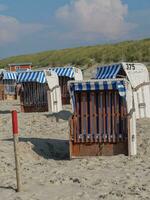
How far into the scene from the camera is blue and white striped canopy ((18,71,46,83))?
20.7 metres

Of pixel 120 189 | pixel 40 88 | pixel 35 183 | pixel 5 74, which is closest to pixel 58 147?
pixel 35 183

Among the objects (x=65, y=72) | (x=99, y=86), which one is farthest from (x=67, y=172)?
(x=65, y=72)

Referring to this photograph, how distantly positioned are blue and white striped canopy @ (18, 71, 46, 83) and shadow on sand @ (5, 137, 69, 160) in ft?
23.9

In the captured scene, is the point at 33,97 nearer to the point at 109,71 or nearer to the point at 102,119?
the point at 109,71

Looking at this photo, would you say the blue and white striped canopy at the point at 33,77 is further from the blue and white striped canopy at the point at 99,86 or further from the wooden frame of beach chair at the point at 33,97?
the blue and white striped canopy at the point at 99,86

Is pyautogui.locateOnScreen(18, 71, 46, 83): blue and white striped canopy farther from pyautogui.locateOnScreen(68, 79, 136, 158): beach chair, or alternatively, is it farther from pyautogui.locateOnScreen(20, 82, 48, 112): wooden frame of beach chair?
pyautogui.locateOnScreen(68, 79, 136, 158): beach chair

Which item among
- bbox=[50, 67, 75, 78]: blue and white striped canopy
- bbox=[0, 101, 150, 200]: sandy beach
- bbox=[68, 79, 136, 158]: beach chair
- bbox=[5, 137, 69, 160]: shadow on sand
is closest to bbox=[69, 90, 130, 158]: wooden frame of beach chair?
bbox=[68, 79, 136, 158]: beach chair

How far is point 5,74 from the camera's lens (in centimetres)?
3459

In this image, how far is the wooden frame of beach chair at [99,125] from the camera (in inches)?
438

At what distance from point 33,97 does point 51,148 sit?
884 cm

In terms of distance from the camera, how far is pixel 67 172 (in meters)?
9.77

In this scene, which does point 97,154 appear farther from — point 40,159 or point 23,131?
point 23,131

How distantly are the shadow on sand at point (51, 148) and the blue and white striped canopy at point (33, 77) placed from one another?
7271mm

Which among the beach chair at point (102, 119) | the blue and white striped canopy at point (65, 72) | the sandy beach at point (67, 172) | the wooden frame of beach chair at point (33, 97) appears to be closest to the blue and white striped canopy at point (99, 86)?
the beach chair at point (102, 119)
